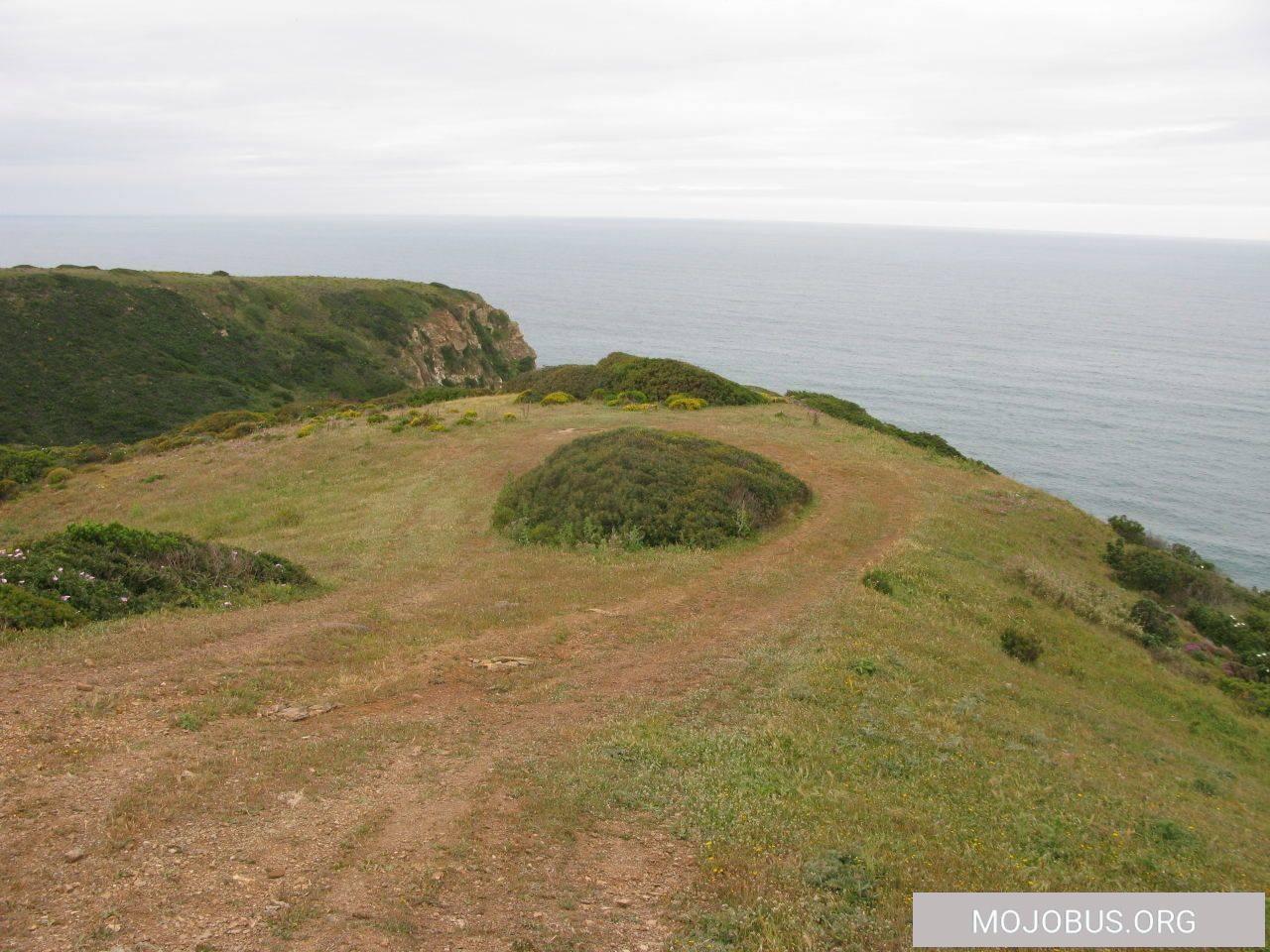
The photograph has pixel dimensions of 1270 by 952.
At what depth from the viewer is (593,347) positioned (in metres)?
110

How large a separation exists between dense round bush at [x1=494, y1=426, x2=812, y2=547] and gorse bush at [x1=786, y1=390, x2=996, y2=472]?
12267mm

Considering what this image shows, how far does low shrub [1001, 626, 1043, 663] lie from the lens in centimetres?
1438

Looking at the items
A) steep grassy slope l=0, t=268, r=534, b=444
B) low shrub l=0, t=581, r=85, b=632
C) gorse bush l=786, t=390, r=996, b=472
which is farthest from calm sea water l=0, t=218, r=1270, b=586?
low shrub l=0, t=581, r=85, b=632

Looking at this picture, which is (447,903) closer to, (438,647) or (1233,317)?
(438,647)

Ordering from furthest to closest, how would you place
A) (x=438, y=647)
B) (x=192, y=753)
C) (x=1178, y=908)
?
1. (x=438, y=647)
2. (x=192, y=753)
3. (x=1178, y=908)

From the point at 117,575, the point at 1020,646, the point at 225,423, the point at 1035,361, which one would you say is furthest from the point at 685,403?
the point at 1035,361

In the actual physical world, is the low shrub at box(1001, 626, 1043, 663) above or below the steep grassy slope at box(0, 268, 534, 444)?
below

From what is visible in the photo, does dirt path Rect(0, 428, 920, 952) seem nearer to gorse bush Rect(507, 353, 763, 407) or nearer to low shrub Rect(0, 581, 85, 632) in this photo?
low shrub Rect(0, 581, 85, 632)

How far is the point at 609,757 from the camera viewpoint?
859 cm

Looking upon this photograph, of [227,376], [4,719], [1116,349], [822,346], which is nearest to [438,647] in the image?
[4,719]

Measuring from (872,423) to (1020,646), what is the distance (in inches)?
861

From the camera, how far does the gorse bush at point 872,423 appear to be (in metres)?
32.2

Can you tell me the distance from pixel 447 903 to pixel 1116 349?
385 ft

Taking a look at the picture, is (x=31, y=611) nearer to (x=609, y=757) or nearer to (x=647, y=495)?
(x=609, y=757)
